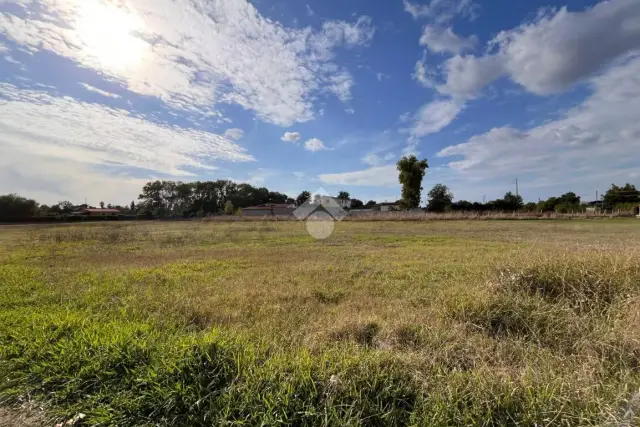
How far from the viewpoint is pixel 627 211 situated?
41.9 metres

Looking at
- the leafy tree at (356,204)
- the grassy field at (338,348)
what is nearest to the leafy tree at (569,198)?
the leafy tree at (356,204)

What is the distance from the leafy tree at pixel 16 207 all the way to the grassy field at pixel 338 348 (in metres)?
60.0

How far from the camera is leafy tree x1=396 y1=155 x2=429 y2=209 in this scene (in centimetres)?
4856

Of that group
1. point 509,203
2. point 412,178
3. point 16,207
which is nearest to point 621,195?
point 509,203

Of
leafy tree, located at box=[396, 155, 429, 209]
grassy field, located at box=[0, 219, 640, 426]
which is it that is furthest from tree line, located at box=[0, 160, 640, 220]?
grassy field, located at box=[0, 219, 640, 426]

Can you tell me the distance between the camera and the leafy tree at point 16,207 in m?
47.8

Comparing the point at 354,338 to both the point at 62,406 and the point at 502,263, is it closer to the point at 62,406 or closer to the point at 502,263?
the point at 62,406

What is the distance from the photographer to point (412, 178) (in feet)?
160

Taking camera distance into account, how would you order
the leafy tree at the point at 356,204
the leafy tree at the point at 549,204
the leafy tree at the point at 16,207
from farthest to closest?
the leafy tree at the point at 356,204 < the leafy tree at the point at 549,204 < the leafy tree at the point at 16,207

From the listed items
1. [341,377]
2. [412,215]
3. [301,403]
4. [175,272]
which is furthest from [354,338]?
[412,215]

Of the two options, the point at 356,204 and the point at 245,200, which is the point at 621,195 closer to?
the point at 356,204

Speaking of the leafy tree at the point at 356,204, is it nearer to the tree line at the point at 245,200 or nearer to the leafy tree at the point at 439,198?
the tree line at the point at 245,200

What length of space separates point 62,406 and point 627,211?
59.5m

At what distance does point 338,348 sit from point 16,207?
6685 centimetres
